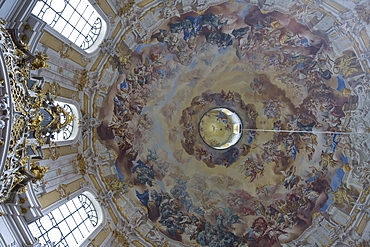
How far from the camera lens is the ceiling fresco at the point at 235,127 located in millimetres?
15016

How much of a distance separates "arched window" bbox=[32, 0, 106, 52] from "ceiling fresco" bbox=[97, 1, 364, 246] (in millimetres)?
2110

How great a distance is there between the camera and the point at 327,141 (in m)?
15.8

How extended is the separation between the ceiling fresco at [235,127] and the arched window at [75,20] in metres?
2.11

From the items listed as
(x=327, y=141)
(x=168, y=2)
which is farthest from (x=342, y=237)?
(x=168, y=2)

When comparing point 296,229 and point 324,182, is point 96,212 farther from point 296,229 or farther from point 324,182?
point 324,182

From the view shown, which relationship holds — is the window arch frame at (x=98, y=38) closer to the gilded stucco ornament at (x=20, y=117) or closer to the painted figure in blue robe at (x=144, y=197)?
the gilded stucco ornament at (x=20, y=117)

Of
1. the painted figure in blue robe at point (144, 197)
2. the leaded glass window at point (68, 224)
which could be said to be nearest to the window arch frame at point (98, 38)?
the leaded glass window at point (68, 224)

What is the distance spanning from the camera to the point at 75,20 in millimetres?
13188

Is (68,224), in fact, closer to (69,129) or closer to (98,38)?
(69,129)

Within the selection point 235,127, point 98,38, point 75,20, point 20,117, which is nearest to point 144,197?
point 235,127

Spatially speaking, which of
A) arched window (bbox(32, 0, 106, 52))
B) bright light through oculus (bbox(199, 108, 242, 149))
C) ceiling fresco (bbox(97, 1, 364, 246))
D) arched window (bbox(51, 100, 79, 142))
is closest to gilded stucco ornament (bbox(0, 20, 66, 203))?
arched window (bbox(32, 0, 106, 52))

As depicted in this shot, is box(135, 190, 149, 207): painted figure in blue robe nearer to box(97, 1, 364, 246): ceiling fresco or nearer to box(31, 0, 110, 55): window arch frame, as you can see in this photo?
box(97, 1, 364, 246): ceiling fresco

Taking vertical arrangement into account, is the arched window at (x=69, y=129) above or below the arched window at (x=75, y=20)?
below

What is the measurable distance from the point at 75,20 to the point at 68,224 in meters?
9.11
